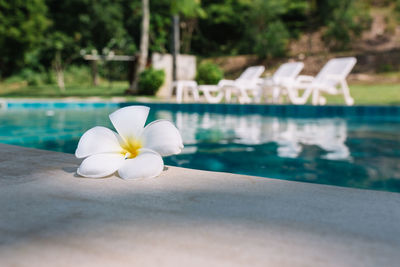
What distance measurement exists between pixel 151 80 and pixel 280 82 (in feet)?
17.3

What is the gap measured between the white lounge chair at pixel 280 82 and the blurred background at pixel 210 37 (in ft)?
30.6

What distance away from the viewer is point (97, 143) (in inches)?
62.9

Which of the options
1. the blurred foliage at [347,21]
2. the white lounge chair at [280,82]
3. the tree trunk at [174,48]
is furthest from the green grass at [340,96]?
the blurred foliage at [347,21]

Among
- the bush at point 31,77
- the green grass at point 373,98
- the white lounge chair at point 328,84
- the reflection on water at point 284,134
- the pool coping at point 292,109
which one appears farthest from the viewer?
the bush at point 31,77

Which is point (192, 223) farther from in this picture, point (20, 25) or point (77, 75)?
point (77, 75)

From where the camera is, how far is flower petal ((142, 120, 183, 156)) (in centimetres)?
153

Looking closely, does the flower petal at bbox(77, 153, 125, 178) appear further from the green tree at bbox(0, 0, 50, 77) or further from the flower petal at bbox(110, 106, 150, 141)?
the green tree at bbox(0, 0, 50, 77)

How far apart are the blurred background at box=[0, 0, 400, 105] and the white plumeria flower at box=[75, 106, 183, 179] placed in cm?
1640

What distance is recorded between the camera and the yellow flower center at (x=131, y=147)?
5.33 feet

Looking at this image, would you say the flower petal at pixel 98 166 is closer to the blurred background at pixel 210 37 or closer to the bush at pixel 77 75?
the blurred background at pixel 210 37

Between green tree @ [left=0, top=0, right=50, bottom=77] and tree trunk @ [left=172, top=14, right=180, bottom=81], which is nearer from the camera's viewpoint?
tree trunk @ [left=172, top=14, right=180, bottom=81]

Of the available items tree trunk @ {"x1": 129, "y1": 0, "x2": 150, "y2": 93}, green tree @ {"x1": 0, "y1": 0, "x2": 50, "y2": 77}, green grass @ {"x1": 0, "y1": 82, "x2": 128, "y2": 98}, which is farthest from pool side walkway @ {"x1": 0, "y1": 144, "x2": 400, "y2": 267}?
green tree @ {"x1": 0, "y1": 0, "x2": 50, "y2": 77}

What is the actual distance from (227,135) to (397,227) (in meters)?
3.50

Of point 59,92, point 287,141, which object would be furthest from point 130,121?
point 59,92
